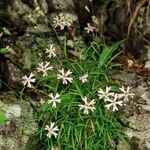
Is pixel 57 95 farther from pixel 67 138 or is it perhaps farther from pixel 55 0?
pixel 55 0

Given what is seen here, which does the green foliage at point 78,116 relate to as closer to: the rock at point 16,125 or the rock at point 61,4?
the rock at point 16,125

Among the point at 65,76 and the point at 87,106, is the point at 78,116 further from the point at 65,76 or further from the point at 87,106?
the point at 65,76

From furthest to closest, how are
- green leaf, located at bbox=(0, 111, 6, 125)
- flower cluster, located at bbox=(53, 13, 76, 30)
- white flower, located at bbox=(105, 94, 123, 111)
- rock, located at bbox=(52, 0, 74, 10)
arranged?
rock, located at bbox=(52, 0, 74, 10), flower cluster, located at bbox=(53, 13, 76, 30), green leaf, located at bbox=(0, 111, 6, 125), white flower, located at bbox=(105, 94, 123, 111)

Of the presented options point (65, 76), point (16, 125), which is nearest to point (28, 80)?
point (65, 76)

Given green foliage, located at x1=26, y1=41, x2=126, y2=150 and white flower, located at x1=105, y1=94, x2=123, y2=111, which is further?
green foliage, located at x1=26, y1=41, x2=126, y2=150

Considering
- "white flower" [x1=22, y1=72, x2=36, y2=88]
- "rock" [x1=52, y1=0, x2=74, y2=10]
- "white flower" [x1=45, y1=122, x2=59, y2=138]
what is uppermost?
"rock" [x1=52, y1=0, x2=74, y2=10]

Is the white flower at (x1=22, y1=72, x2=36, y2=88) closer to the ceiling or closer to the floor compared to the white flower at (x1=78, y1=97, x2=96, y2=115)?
closer to the ceiling

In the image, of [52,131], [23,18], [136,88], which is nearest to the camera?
[52,131]

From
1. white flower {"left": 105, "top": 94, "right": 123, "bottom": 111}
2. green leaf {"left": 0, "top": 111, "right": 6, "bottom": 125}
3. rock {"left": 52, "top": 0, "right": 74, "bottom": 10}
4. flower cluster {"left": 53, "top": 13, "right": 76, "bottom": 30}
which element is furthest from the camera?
rock {"left": 52, "top": 0, "right": 74, "bottom": 10}

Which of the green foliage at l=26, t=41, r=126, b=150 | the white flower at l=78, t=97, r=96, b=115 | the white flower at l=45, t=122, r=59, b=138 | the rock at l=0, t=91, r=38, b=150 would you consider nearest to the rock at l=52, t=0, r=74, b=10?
the green foliage at l=26, t=41, r=126, b=150

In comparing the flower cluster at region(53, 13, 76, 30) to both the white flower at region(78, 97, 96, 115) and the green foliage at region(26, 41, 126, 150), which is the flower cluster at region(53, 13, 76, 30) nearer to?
the green foliage at region(26, 41, 126, 150)

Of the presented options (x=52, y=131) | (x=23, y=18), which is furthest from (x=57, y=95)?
(x=23, y=18)
